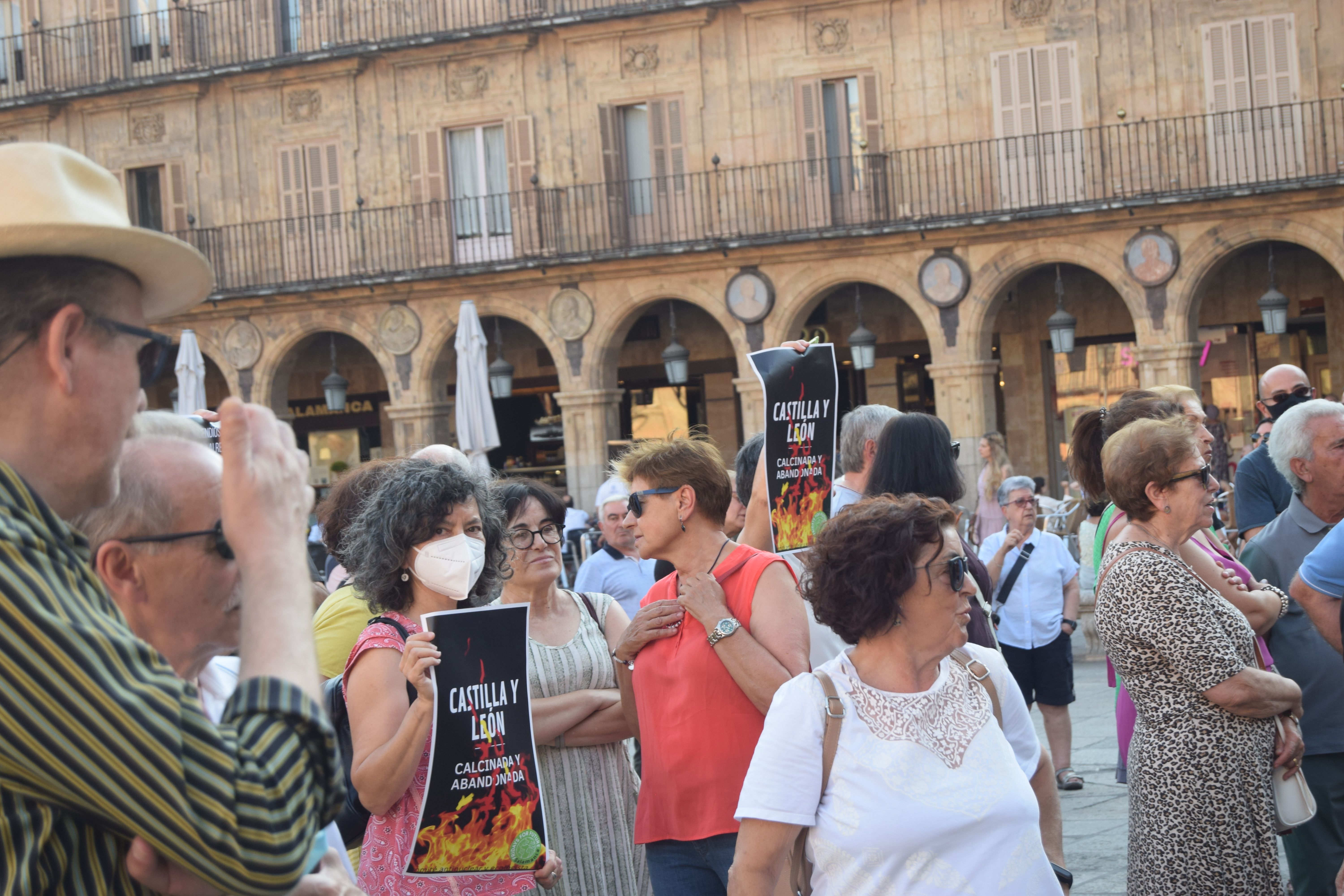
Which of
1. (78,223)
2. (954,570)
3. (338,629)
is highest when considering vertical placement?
(78,223)

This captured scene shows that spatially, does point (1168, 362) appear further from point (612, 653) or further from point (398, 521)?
point (398, 521)

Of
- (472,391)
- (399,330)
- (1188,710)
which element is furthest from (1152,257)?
(1188,710)

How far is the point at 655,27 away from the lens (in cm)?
2170

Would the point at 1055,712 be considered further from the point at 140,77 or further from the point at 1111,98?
the point at 140,77

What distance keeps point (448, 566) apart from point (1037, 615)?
5205mm

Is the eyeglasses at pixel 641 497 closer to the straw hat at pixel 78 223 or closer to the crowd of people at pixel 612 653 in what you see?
the crowd of people at pixel 612 653

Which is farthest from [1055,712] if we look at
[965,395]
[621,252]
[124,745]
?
[621,252]

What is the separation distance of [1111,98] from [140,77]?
52.9 ft

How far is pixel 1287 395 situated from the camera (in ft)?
24.6

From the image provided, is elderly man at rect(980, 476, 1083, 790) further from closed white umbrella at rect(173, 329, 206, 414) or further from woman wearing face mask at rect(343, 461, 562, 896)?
closed white umbrella at rect(173, 329, 206, 414)

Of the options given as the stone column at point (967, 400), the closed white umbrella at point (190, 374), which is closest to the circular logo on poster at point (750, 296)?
the stone column at point (967, 400)

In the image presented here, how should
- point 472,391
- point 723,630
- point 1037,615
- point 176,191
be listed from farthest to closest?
A: point 176,191 → point 472,391 → point 1037,615 → point 723,630

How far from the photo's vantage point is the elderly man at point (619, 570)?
7582mm

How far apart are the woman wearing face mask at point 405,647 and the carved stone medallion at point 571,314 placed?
18.7 metres
